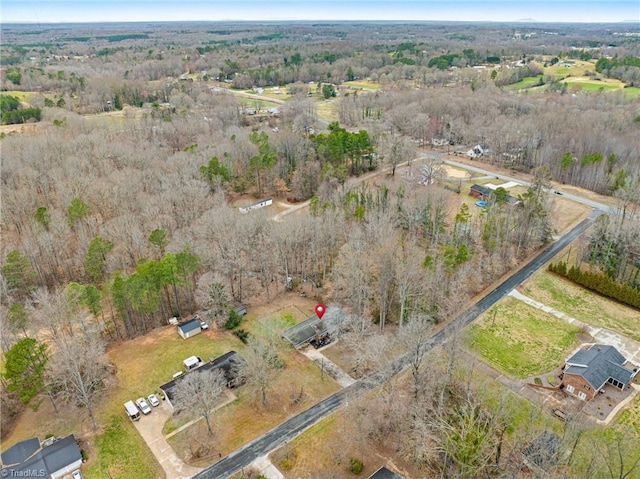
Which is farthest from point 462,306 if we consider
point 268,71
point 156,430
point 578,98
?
point 268,71

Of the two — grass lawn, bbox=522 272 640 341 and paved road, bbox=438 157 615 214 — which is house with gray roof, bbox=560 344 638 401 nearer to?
grass lawn, bbox=522 272 640 341

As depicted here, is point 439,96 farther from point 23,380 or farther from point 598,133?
point 23,380

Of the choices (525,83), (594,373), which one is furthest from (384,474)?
(525,83)

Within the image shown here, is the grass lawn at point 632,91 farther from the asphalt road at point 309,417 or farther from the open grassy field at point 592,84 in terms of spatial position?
the asphalt road at point 309,417

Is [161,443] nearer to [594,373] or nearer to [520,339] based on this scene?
[520,339]

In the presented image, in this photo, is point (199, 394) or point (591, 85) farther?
point (591, 85)

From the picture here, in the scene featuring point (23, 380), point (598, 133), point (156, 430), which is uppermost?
point (598, 133)

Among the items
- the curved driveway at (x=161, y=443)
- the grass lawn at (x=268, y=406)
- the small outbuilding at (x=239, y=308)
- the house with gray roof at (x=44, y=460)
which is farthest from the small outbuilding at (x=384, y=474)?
the small outbuilding at (x=239, y=308)
